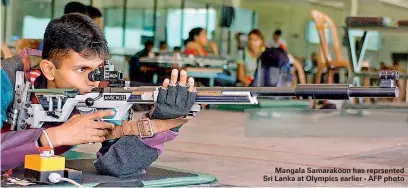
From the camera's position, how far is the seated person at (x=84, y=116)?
220cm

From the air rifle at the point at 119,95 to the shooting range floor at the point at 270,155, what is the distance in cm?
51

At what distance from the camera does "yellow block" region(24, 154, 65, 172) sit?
2.20 meters

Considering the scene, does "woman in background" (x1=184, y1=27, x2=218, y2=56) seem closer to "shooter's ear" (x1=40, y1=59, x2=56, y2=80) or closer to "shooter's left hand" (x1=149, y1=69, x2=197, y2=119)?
"shooter's ear" (x1=40, y1=59, x2=56, y2=80)

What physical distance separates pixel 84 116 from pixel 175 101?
304mm

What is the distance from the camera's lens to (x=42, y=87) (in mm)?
2484

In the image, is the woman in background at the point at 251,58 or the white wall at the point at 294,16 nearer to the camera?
the woman in background at the point at 251,58

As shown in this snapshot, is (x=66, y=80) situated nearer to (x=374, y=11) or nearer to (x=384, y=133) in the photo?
(x=384, y=133)

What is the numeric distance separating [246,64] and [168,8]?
6306mm

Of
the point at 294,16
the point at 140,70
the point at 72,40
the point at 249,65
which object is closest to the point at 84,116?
the point at 72,40

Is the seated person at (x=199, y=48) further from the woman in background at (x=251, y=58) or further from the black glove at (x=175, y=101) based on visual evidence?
the black glove at (x=175, y=101)

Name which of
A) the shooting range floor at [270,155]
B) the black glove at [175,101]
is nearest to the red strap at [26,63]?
the black glove at [175,101]

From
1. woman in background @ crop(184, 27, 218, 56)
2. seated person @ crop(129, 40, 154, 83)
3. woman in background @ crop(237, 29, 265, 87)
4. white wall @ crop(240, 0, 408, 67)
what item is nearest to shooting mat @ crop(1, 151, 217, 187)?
woman in background @ crop(237, 29, 265, 87)

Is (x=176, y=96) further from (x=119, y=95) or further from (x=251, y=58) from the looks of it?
(x=251, y=58)

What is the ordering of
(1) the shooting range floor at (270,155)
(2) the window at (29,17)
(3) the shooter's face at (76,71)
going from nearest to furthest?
(3) the shooter's face at (76,71)
(1) the shooting range floor at (270,155)
(2) the window at (29,17)
